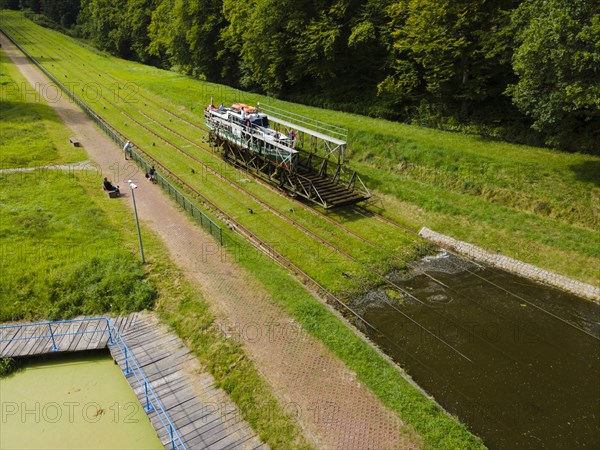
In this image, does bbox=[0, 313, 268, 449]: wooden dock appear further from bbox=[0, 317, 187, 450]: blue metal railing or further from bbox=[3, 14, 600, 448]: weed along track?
bbox=[3, 14, 600, 448]: weed along track

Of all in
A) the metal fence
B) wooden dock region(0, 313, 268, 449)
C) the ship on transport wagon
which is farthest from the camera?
the ship on transport wagon

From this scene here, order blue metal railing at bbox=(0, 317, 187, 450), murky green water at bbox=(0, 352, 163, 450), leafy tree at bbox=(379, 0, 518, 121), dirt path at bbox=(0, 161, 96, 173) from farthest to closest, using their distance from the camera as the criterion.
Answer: dirt path at bbox=(0, 161, 96, 173)
leafy tree at bbox=(379, 0, 518, 121)
blue metal railing at bbox=(0, 317, 187, 450)
murky green water at bbox=(0, 352, 163, 450)

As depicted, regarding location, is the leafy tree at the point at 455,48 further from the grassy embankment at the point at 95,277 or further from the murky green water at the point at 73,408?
the murky green water at the point at 73,408

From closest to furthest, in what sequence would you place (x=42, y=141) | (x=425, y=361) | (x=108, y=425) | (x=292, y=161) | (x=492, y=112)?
1. (x=108, y=425)
2. (x=425, y=361)
3. (x=292, y=161)
4. (x=492, y=112)
5. (x=42, y=141)

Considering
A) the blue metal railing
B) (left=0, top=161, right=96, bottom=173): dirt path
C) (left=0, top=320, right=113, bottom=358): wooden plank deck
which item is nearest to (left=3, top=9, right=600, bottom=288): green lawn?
(left=0, top=161, right=96, bottom=173): dirt path

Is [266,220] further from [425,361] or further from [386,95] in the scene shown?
[386,95]

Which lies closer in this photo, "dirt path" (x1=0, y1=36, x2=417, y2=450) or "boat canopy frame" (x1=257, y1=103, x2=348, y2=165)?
"dirt path" (x1=0, y1=36, x2=417, y2=450)

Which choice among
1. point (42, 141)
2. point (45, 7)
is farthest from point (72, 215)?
point (45, 7)

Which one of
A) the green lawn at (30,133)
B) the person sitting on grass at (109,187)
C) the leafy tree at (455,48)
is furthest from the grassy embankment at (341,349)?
the green lawn at (30,133)
